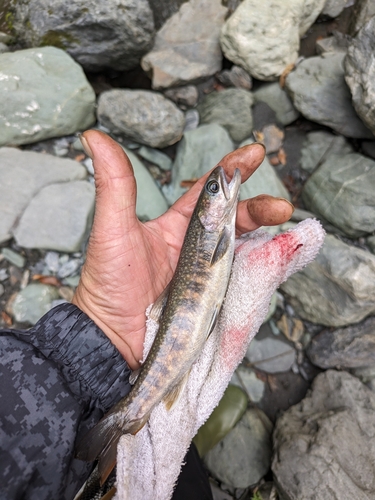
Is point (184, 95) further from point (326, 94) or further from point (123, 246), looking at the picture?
point (123, 246)

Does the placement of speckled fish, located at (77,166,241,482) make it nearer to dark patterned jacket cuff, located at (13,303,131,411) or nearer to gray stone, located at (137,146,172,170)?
dark patterned jacket cuff, located at (13,303,131,411)

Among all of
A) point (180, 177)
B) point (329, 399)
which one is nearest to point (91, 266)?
point (180, 177)

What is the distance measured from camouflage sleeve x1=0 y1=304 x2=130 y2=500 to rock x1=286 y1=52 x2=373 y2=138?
160 inches

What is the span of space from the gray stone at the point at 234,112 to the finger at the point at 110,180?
2.82 m

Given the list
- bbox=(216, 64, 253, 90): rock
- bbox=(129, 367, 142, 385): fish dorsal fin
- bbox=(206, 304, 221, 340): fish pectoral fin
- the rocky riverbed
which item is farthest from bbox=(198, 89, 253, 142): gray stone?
bbox=(129, 367, 142, 385): fish dorsal fin

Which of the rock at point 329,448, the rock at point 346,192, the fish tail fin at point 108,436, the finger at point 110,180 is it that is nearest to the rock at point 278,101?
the rock at point 346,192

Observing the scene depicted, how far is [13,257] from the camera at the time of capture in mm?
4344

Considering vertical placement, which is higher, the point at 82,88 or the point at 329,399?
the point at 82,88

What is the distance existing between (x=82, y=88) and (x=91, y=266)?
2.81m

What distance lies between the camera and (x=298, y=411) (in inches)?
165

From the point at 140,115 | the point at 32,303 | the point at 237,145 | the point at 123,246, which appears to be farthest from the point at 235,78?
the point at 32,303

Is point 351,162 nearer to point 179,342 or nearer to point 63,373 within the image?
point 179,342

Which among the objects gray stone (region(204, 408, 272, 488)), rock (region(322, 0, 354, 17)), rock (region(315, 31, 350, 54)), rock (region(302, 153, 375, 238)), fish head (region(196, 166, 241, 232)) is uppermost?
rock (region(322, 0, 354, 17))

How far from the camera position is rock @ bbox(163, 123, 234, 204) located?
4789mm
